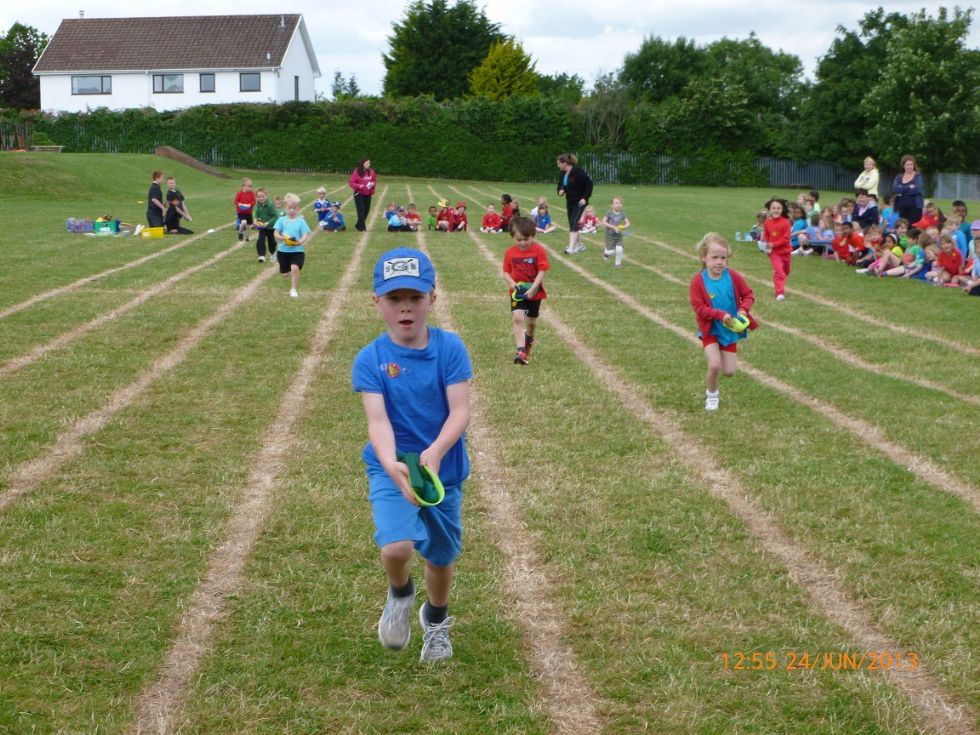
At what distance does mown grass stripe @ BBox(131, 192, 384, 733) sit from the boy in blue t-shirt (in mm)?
835

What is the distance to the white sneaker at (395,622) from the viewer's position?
4.57m

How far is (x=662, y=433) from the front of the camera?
27.6 feet

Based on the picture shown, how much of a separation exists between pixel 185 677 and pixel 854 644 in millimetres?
2844

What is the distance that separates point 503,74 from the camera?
80375mm

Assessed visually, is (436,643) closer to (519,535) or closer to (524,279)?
(519,535)

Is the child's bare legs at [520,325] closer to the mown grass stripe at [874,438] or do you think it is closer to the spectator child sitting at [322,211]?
the mown grass stripe at [874,438]

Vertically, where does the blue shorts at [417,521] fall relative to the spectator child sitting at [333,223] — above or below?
below

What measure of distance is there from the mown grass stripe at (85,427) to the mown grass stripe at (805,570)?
14.0 feet

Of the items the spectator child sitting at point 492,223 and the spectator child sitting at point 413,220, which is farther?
the spectator child sitting at point 413,220

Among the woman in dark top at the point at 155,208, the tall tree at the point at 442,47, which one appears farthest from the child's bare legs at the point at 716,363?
the tall tree at the point at 442,47

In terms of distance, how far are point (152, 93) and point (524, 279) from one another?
6649cm

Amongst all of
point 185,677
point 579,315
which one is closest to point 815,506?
point 185,677

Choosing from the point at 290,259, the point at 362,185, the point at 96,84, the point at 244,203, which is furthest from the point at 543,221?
the point at 96,84

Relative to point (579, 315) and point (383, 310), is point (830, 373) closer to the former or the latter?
point (579, 315)
